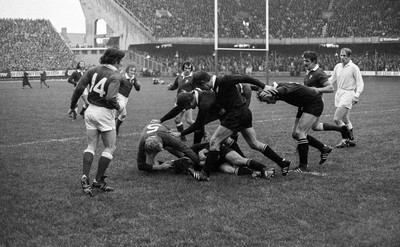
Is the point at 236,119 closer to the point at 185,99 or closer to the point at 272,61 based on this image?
the point at 185,99

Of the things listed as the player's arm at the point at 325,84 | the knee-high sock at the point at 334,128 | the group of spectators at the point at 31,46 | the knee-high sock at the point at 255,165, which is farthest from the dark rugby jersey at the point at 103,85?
the group of spectators at the point at 31,46

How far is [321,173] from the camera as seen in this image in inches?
298

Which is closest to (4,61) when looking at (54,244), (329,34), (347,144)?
(329,34)

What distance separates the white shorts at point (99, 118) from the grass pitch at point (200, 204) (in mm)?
929

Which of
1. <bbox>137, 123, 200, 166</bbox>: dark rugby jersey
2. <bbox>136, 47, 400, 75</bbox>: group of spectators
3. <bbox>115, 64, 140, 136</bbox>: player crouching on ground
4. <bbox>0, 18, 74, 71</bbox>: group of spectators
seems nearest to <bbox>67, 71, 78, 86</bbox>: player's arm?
<bbox>115, 64, 140, 136</bbox>: player crouching on ground

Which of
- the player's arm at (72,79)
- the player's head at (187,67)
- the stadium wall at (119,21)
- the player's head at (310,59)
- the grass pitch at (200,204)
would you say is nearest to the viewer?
the grass pitch at (200,204)

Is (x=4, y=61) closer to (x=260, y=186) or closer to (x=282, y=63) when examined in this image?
(x=282, y=63)

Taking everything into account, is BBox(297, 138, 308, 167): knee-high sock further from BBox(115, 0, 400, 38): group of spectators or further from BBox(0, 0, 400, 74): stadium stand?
BBox(115, 0, 400, 38): group of spectators

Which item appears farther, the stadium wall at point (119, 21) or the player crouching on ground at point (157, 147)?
the stadium wall at point (119, 21)

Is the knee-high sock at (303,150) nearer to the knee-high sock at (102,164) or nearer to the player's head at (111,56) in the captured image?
the knee-high sock at (102,164)

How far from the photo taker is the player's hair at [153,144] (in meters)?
7.15

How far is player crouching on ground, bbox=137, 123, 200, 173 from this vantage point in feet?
23.6

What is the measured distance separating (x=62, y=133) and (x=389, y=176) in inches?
330

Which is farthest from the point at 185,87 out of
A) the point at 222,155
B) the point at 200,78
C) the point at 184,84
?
the point at 200,78
